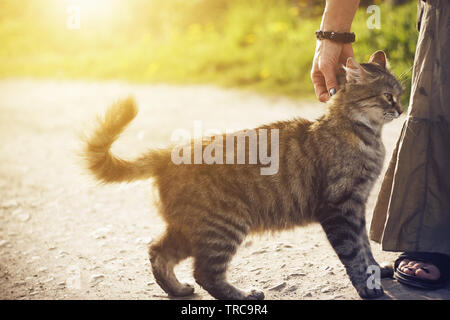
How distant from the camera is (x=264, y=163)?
260cm

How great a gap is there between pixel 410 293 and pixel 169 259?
1253 mm

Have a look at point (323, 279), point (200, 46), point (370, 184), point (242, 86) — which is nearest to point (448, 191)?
point (370, 184)

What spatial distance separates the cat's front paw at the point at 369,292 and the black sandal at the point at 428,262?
0.70ft

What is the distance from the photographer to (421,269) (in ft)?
8.30

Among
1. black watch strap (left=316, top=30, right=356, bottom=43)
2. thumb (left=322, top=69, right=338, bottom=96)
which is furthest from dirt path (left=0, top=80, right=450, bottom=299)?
black watch strap (left=316, top=30, right=356, bottom=43)

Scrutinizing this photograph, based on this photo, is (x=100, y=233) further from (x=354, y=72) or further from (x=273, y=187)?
(x=354, y=72)

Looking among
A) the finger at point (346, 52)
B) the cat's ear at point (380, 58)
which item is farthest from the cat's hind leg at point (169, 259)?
the cat's ear at point (380, 58)

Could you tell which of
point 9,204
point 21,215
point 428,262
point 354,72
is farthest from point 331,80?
point 9,204

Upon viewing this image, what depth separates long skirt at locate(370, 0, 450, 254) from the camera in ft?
8.35

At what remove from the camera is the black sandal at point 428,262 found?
98.0 inches

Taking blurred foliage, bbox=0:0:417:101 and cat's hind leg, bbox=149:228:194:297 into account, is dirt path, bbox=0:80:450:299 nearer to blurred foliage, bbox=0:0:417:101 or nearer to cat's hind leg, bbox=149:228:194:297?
cat's hind leg, bbox=149:228:194:297

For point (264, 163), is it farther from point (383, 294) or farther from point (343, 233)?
point (383, 294)

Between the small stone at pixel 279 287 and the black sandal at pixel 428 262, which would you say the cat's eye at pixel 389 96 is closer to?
the black sandal at pixel 428 262

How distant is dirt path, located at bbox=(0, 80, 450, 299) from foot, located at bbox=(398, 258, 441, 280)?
0.28ft
